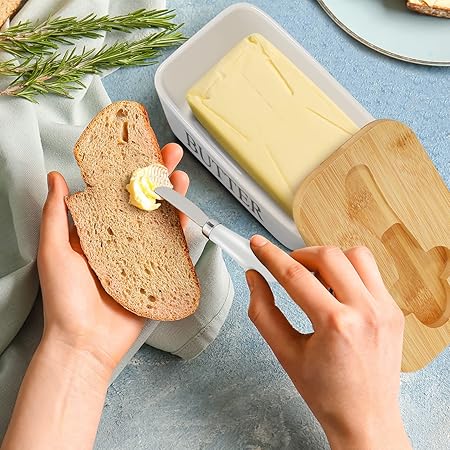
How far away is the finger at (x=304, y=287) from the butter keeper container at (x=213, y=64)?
10.6 inches

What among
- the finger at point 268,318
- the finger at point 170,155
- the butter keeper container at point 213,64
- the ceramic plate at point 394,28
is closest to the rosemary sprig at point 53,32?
the butter keeper container at point 213,64

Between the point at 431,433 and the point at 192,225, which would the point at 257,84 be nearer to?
the point at 192,225

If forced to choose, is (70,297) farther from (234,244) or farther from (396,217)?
(396,217)

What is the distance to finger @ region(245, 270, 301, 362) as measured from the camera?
3.13 feet

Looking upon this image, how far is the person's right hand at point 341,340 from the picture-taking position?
0.89 metres

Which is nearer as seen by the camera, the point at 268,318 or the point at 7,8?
the point at 268,318

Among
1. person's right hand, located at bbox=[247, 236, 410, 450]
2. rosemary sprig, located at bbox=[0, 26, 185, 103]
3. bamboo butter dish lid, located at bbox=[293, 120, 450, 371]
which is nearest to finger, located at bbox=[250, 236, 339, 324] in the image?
person's right hand, located at bbox=[247, 236, 410, 450]

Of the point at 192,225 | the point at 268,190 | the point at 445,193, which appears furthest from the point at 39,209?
the point at 445,193

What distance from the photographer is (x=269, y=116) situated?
1190 millimetres

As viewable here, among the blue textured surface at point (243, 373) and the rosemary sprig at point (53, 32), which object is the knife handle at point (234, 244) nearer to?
the blue textured surface at point (243, 373)

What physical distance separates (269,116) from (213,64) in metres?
0.17

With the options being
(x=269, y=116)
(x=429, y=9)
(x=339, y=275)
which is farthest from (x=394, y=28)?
(x=339, y=275)

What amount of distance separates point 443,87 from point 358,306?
58 centimetres

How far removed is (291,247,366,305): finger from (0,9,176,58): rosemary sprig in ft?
1.74
